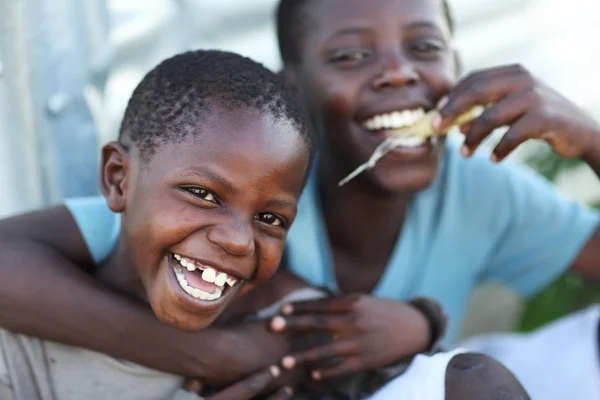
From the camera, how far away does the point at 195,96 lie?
3.65 feet

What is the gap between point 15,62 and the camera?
1531mm

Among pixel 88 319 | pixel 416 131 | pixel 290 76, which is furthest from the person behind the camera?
pixel 290 76

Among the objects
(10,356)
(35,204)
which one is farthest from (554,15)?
(10,356)

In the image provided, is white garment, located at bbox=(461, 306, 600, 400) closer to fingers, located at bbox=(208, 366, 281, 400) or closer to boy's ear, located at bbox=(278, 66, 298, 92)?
fingers, located at bbox=(208, 366, 281, 400)

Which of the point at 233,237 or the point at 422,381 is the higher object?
the point at 233,237

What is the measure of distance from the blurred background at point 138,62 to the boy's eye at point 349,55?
0.55m

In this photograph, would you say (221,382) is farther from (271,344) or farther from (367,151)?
(367,151)

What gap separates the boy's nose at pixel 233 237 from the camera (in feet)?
3.44

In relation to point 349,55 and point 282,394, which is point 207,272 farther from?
point 349,55

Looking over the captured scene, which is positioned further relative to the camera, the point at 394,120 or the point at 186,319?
the point at 394,120

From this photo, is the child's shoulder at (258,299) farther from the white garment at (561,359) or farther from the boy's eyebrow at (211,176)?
the white garment at (561,359)

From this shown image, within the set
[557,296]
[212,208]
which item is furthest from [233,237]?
[557,296]

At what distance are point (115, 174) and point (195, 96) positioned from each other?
20 cm

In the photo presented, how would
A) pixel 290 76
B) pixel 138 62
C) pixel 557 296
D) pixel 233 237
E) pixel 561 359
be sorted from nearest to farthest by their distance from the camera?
pixel 233 237 < pixel 290 76 < pixel 561 359 < pixel 138 62 < pixel 557 296
